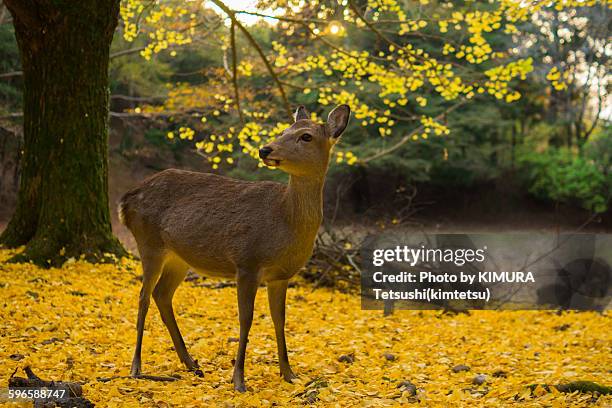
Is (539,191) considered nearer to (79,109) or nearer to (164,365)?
(79,109)

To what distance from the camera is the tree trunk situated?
782 cm

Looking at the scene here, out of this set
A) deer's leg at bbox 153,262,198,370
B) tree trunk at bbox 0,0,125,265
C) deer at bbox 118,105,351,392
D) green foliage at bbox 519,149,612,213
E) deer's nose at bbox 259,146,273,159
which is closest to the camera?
deer's nose at bbox 259,146,273,159

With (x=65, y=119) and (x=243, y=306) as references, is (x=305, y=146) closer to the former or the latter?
(x=243, y=306)

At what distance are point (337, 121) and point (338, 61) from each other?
26.4 ft

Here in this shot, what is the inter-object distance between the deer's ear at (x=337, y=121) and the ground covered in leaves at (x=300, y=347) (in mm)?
1677

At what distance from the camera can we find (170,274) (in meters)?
4.85

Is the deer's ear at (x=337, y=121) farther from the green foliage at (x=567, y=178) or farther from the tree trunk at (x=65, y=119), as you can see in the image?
the green foliage at (x=567, y=178)

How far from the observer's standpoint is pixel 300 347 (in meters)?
5.81

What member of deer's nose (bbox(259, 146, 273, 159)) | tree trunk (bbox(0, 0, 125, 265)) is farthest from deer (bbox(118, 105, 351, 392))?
tree trunk (bbox(0, 0, 125, 265))

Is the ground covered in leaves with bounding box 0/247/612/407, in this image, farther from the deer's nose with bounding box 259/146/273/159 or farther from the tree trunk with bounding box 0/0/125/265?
the deer's nose with bounding box 259/146/273/159

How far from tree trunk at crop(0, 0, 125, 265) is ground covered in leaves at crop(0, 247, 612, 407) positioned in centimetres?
50

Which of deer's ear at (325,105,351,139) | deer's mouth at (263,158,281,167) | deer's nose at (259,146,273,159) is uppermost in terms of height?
deer's ear at (325,105,351,139)

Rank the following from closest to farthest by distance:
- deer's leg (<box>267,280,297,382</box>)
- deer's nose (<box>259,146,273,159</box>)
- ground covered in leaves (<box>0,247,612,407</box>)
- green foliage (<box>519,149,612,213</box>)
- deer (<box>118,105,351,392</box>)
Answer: deer's nose (<box>259,146,273,159</box>) → deer (<box>118,105,351,392</box>) → ground covered in leaves (<box>0,247,612,407</box>) → deer's leg (<box>267,280,297,382</box>) → green foliage (<box>519,149,612,213</box>)

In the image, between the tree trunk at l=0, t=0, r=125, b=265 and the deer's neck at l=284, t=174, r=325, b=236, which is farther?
the tree trunk at l=0, t=0, r=125, b=265
